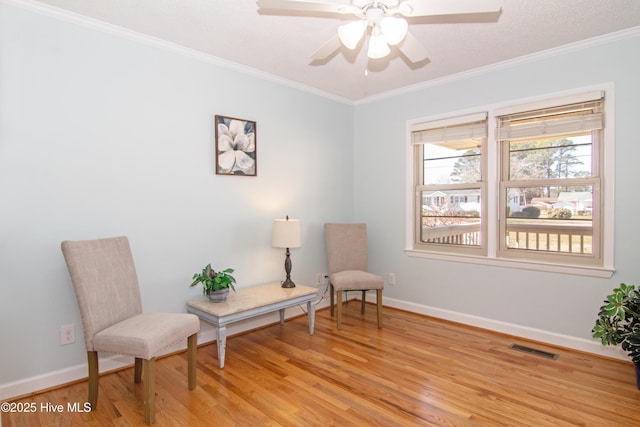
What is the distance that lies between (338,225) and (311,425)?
2.39 m

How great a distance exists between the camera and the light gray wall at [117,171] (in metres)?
2.34

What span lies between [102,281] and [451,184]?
3272 millimetres

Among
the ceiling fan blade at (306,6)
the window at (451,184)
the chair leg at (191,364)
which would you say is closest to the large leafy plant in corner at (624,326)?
the window at (451,184)

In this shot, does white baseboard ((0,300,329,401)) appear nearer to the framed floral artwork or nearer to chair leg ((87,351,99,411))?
chair leg ((87,351,99,411))

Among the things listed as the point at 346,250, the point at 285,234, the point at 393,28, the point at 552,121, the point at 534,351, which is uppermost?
the point at 393,28

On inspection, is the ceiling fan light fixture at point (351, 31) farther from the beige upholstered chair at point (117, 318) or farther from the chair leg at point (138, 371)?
the chair leg at point (138, 371)

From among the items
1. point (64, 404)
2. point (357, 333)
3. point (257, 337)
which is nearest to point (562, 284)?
point (357, 333)

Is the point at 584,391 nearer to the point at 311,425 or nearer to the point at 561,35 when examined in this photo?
the point at 311,425

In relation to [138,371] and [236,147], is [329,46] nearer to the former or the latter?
[236,147]

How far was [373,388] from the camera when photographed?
8.11ft

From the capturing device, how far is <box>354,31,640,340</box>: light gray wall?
9.36ft

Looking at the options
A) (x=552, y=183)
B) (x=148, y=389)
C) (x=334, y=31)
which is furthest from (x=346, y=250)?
(x=148, y=389)

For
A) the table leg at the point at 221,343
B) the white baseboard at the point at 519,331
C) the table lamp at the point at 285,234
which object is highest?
the table lamp at the point at 285,234

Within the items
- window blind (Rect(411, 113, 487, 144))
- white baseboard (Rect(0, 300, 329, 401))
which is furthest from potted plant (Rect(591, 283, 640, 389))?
white baseboard (Rect(0, 300, 329, 401))
